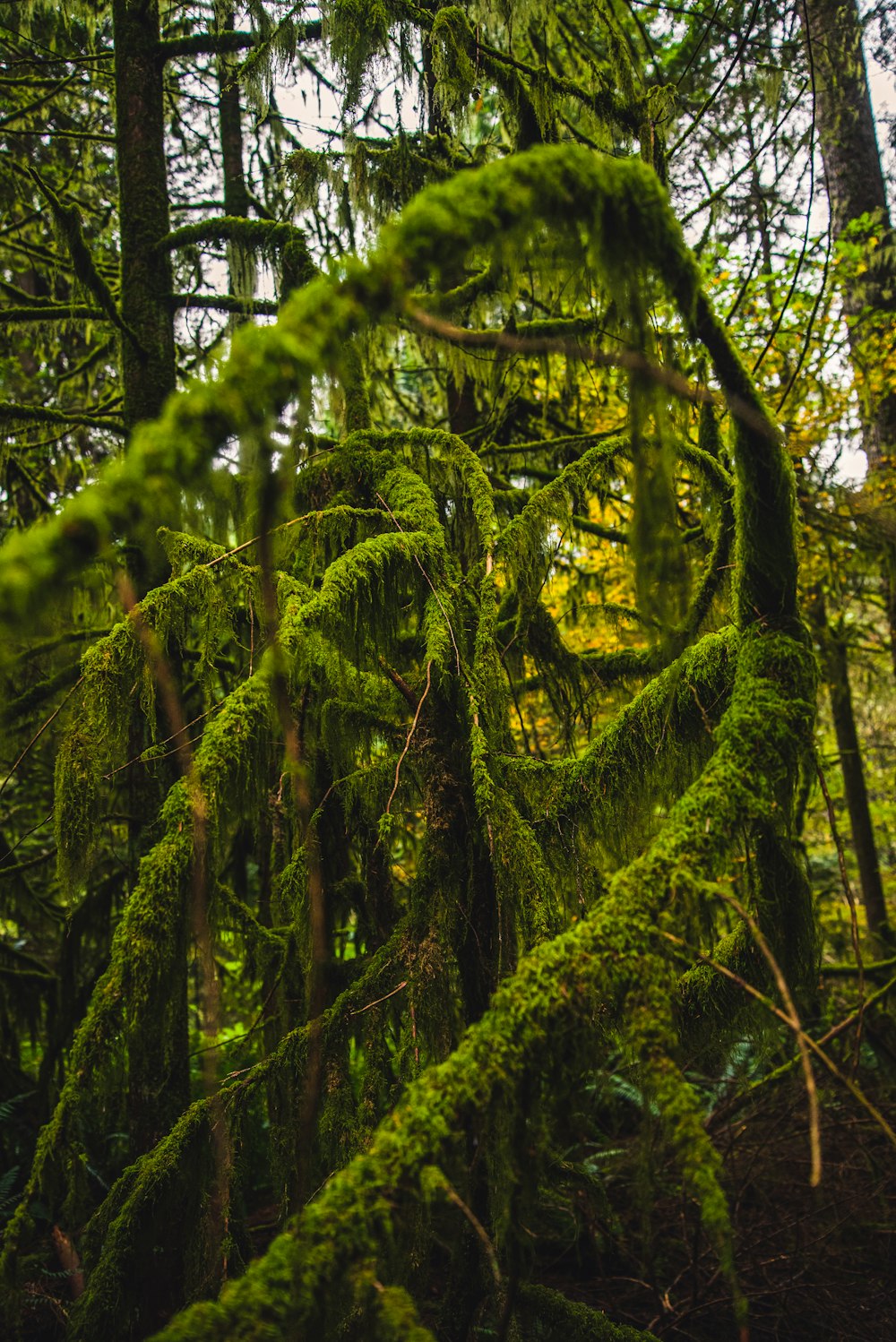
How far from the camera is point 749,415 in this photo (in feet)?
4.58

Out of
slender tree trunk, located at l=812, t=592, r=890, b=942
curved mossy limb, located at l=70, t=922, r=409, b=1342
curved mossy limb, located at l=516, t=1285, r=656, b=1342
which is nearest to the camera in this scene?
curved mossy limb, located at l=70, t=922, r=409, b=1342

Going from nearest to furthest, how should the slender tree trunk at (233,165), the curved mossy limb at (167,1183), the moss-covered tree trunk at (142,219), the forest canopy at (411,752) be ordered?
the forest canopy at (411,752), the curved mossy limb at (167,1183), the slender tree trunk at (233,165), the moss-covered tree trunk at (142,219)

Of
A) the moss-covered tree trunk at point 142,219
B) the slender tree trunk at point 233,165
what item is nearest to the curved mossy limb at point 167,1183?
the moss-covered tree trunk at point 142,219

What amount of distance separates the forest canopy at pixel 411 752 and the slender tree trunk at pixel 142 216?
1.1 inches

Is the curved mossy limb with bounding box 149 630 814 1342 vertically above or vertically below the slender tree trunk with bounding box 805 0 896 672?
below

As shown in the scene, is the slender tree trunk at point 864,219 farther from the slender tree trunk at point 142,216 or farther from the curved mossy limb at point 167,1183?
the curved mossy limb at point 167,1183

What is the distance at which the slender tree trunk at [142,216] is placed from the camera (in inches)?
164

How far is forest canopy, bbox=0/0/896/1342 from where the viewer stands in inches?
43.0

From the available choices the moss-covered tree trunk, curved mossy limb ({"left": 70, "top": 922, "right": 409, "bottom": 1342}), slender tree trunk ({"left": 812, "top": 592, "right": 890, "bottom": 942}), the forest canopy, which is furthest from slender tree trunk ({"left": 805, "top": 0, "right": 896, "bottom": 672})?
curved mossy limb ({"left": 70, "top": 922, "right": 409, "bottom": 1342})

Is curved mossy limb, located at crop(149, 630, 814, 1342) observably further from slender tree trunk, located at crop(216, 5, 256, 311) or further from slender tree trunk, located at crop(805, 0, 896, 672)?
slender tree trunk, located at crop(805, 0, 896, 672)

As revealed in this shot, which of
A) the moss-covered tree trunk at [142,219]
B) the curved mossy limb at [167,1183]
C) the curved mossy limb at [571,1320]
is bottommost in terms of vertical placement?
the curved mossy limb at [571,1320]

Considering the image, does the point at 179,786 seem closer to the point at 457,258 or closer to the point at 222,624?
the point at 222,624

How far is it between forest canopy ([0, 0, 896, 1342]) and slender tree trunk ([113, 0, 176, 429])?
0.09 ft

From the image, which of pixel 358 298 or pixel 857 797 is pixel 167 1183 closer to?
pixel 358 298
